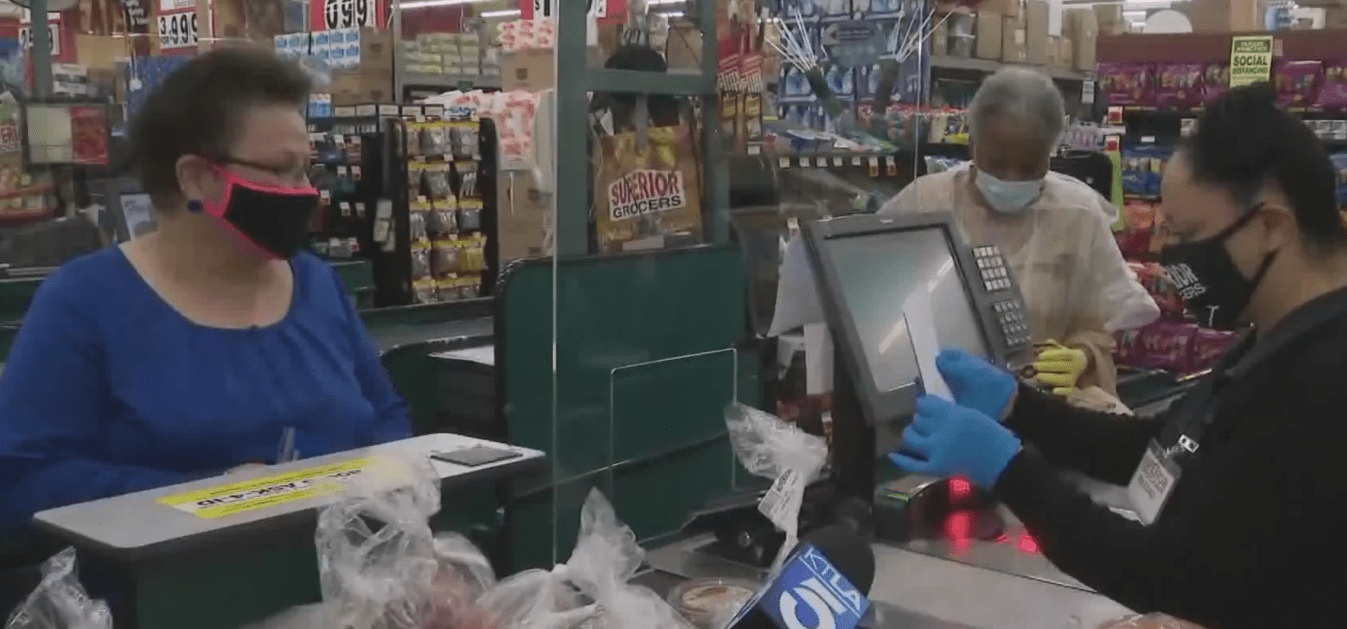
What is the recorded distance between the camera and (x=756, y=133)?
3.80 m

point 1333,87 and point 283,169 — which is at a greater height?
point 1333,87

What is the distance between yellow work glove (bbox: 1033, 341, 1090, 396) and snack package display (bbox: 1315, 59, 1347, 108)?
4.99 meters

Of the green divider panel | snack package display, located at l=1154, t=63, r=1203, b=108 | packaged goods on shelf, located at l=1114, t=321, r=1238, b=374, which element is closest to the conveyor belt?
the green divider panel

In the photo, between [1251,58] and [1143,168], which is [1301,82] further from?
[1143,168]

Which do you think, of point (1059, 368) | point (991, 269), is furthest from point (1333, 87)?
point (991, 269)

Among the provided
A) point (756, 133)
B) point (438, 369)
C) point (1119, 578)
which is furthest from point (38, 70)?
point (1119, 578)

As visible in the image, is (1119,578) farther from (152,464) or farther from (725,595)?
(152,464)

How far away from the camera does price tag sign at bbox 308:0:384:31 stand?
8.74 meters

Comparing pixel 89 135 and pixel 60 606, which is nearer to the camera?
pixel 60 606

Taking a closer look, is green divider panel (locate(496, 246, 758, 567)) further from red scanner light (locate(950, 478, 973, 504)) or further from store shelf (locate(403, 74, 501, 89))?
store shelf (locate(403, 74, 501, 89))

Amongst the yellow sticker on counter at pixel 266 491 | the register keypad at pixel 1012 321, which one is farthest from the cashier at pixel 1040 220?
the yellow sticker on counter at pixel 266 491

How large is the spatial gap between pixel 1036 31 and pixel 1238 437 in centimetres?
571

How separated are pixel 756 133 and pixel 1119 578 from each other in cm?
242

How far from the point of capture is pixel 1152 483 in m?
1.73
